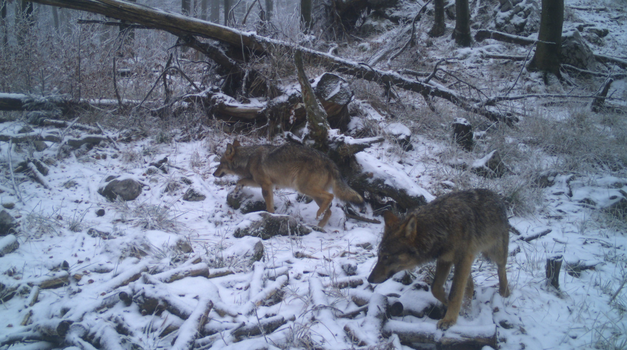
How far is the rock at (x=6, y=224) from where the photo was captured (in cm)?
452

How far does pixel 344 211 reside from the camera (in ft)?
21.0

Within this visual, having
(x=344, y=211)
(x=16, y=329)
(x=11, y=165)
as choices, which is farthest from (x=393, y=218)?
(x=11, y=165)

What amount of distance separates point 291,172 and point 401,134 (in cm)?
322

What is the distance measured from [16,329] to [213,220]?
2885 millimetres

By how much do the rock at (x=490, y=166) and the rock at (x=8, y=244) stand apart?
719 centimetres

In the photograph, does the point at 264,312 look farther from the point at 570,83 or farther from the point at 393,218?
the point at 570,83

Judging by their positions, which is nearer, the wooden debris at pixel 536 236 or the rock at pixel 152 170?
the wooden debris at pixel 536 236

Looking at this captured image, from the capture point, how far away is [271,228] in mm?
5305

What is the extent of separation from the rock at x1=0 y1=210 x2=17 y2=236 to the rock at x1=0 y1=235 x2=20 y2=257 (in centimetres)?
37

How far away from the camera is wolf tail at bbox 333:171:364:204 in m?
5.82

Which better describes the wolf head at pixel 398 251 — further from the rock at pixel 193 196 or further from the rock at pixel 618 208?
the rock at pixel 618 208

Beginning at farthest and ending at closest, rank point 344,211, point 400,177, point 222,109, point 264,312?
1. point 222,109
2. point 344,211
3. point 400,177
4. point 264,312

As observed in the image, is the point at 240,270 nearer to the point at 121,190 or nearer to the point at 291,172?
the point at 291,172

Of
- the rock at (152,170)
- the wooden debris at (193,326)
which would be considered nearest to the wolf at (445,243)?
the wooden debris at (193,326)
